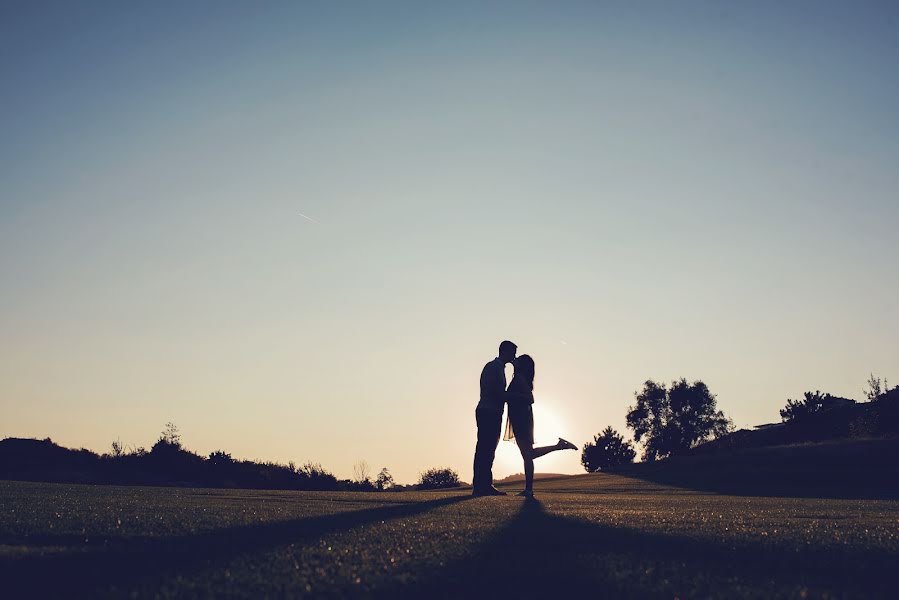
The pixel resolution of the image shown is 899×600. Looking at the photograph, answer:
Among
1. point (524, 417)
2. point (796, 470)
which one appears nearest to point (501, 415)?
point (524, 417)

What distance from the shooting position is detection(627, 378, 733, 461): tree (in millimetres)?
83125

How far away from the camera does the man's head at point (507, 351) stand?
487 inches

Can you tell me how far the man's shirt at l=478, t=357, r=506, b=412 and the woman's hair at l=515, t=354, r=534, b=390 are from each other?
39 cm

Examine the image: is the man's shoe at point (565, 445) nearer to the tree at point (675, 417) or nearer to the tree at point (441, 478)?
the tree at point (441, 478)

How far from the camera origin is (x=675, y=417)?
3334 inches

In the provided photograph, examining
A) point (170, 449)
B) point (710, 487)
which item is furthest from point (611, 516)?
point (170, 449)

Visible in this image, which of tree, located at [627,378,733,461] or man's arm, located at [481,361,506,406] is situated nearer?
man's arm, located at [481,361,506,406]

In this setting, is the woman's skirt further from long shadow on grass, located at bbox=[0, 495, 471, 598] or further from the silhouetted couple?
long shadow on grass, located at bbox=[0, 495, 471, 598]

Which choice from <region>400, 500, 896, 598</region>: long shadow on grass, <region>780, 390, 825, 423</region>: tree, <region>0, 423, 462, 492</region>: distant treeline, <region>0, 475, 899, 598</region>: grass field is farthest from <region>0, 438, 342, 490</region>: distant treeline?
<region>780, 390, 825, 423</region>: tree

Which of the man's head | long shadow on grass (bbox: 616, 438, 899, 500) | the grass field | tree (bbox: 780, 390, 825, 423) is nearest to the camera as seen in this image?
the grass field

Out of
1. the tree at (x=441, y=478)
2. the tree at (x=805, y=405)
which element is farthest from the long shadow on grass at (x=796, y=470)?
the tree at (x=805, y=405)

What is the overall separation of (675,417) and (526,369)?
77.7 meters

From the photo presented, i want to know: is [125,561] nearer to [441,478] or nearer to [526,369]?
[526,369]

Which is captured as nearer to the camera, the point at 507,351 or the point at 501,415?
the point at 507,351
